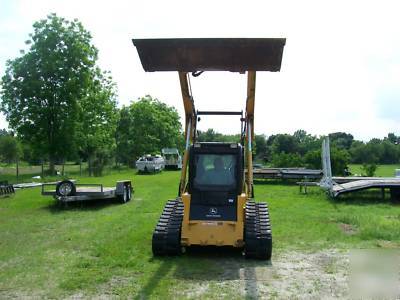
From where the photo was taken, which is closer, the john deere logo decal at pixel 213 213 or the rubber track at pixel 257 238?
the rubber track at pixel 257 238

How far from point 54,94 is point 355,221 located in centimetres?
2740

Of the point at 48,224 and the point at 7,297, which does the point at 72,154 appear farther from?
the point at 7,297

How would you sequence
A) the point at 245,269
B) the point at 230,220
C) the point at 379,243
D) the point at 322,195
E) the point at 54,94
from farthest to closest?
the point at 54,94
the point at 322,195
the point at 379,243
the point at 230,220
the point at 245,269

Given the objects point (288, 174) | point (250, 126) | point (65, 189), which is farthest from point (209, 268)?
point (288, 174)

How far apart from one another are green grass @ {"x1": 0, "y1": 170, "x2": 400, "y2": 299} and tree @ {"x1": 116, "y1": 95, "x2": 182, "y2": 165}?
4353 centimetres

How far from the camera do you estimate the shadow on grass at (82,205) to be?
16.6m

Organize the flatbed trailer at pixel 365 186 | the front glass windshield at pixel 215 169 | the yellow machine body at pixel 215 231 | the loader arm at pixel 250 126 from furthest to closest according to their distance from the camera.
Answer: the flatbed trailer at pixel 365 186
the loader arm at pixel 250 126
the front glass windshield at pixel 215 169
the yellow machine body at pixel 215 231

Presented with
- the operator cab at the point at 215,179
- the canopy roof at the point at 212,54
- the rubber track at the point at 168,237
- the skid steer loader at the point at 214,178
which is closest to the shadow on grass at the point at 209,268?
the rubber track at the point at 168,237

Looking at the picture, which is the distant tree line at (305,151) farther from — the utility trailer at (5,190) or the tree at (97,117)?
the utility trailer at (5,190)

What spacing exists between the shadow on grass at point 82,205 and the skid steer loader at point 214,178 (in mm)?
7301

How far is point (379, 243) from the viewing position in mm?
10820

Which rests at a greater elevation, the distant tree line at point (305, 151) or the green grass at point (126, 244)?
the distant tree line at point (305, 151)

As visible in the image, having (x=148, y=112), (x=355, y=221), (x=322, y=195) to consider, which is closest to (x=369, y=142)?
(x=148, y=112)

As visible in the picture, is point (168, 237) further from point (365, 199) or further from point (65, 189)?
point (365, 199)
